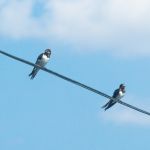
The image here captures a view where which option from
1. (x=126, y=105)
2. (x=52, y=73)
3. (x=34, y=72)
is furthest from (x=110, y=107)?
(x=52, y=73)

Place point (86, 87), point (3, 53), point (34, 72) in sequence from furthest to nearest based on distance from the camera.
Answer: point (34, 72)
point (86, 87)
point (3, 53)

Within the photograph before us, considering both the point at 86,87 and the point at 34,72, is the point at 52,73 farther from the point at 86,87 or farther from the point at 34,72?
the point at 34,72

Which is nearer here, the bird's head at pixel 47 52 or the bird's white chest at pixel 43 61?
the bird's white chest at pixel 43 61

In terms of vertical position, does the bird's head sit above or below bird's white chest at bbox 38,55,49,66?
above

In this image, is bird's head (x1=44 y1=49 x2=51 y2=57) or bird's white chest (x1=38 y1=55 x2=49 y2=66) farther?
bird's head (x1=44 y1=49 x2=51 y2=57)

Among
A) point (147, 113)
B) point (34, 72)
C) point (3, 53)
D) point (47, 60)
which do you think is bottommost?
point (3, 53)

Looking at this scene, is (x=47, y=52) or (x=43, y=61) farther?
(x=47, y=52)

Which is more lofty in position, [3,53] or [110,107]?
[110,107]

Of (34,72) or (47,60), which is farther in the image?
(47,60)

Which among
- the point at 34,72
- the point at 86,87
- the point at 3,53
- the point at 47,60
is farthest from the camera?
the point at 47,60

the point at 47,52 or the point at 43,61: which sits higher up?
the point at 47,52

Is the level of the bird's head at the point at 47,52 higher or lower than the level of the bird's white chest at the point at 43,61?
higher

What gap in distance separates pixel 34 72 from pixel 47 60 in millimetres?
3319

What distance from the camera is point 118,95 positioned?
25297mm
